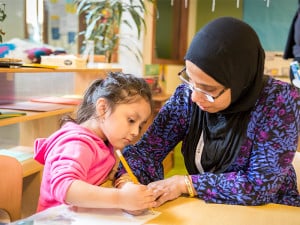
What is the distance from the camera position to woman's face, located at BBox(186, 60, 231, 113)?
3.50 ft

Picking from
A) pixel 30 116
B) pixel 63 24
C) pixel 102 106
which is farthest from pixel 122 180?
pixel 63 24

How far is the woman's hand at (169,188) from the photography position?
41.0 inches

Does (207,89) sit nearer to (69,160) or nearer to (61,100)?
(69,160)

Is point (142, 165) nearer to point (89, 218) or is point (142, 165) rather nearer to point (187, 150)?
point (187, 150)

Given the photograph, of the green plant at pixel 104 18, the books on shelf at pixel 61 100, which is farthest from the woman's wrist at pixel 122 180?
the green plant at pixel 104 18

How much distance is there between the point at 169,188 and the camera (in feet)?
3.53

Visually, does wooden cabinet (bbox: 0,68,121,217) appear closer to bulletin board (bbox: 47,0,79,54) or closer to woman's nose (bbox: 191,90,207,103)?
Result: bulletin board (bbox: 47,0,79,54)

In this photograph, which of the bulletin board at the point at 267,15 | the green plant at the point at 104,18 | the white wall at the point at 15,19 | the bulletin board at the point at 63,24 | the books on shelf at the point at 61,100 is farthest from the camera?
the bulletin board at the point at 267,15

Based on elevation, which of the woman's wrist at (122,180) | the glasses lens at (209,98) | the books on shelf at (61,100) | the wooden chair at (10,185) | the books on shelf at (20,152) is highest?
the glasses lens at (209,98)

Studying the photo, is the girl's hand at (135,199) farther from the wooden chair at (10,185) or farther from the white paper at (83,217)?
the wooden chair at (10,185)

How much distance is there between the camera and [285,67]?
457 centimetres

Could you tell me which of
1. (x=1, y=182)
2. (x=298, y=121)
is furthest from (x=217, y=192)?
(x=1, y=182)

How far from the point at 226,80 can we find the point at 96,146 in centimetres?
42

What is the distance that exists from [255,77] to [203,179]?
34 cm
